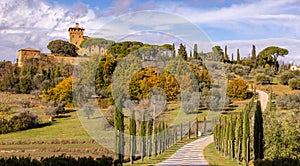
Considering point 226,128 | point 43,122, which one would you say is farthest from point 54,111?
point 226,128

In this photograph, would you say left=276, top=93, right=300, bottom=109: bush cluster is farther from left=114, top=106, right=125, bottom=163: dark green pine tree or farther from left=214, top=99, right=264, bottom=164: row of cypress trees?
left=114, top=106, right=125, bottom=163: dark green pine tree

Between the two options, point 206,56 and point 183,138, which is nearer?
point 183,138

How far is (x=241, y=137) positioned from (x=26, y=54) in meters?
64.2

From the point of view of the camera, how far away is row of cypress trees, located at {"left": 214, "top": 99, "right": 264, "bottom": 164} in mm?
19922

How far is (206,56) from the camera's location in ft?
160

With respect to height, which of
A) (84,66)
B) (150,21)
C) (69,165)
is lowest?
(69,165)

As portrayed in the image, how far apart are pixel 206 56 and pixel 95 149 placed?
23.3 meters

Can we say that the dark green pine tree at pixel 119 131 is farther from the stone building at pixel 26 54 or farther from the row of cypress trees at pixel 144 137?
the stone building at pixel 26 54

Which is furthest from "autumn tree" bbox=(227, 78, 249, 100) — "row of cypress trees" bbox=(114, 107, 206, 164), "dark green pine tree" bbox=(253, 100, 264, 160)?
"dark green pine tree" bbox=(253, 100, 264, 160)

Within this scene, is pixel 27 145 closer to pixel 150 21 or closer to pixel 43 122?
pixel 43 122

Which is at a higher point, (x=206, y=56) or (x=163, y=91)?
(x=206, y=56)

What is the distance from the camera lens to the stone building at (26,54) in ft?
261

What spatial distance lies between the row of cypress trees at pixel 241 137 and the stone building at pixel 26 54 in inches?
2173

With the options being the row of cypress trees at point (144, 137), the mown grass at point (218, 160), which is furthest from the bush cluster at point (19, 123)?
the mown grass at point (218, 160)
